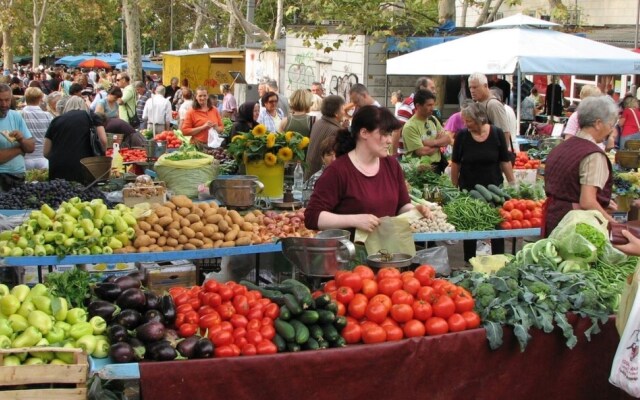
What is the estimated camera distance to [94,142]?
9.12 metres

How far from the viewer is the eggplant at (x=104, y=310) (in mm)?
4367

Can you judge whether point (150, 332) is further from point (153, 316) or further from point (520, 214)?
point (520, 214)

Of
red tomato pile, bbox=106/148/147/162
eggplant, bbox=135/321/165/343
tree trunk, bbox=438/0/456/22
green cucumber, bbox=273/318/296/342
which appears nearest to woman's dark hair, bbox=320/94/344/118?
red tomato pile, bbox=106/148/147/162

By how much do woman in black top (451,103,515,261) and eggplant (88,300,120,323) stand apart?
14.6 feet

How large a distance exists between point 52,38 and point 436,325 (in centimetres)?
6673

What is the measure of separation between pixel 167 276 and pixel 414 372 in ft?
10.2

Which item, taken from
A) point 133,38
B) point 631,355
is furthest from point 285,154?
point 133,38

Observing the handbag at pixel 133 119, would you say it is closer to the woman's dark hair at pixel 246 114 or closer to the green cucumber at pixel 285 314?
the woman's dark hair at pixel 246 114

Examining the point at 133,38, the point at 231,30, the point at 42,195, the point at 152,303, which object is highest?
the point at 231,30

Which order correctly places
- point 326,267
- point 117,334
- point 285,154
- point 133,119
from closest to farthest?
1. point 117,334
2. point 326,267
3. point 285,154
4. point 133,119

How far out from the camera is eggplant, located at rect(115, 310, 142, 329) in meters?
4.27

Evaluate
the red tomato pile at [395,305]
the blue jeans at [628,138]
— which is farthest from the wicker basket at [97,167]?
the blue jeans at [628,138]

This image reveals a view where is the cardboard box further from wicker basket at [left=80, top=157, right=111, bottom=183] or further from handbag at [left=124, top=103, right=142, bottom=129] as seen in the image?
handbag at [left=124, top=103, right=142, bottom=129]

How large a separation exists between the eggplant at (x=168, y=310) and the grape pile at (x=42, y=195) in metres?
3.73
